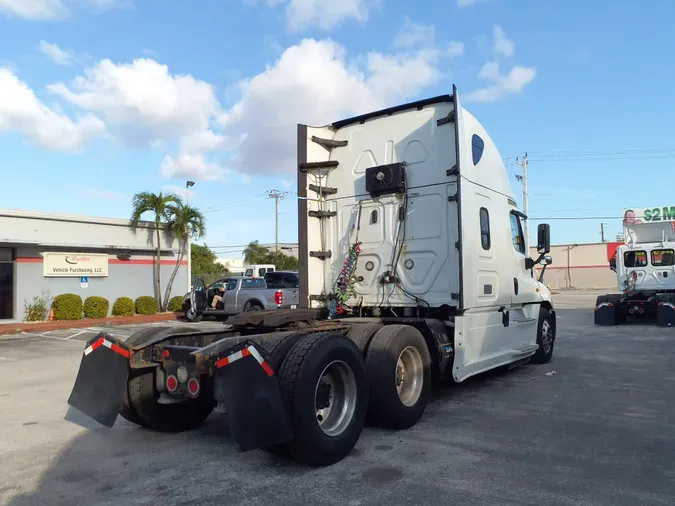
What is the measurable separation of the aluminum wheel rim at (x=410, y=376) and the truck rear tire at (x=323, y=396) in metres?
0.88

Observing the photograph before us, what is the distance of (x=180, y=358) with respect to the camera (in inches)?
197

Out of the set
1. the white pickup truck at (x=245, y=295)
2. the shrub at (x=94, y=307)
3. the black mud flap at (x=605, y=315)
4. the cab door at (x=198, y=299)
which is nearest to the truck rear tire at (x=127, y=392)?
the white pickup truck at (x=245, y=295)

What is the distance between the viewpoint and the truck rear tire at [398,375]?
5496mm

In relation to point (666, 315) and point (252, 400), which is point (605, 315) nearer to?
point (666, 315)

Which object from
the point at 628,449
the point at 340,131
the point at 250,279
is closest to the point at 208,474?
the point at 628,449

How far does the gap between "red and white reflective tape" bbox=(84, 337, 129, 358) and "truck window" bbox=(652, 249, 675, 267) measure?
17895 mm

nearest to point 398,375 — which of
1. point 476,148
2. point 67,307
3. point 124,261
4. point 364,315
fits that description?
point 364,315

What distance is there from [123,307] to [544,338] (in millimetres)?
17006

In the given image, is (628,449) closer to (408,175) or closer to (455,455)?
(455,455)

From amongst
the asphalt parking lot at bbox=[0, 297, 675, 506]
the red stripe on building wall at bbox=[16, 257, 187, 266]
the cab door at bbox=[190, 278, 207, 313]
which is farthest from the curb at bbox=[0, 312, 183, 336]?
the asphalt parking lot at bbox=[0, 297, 675, 506]

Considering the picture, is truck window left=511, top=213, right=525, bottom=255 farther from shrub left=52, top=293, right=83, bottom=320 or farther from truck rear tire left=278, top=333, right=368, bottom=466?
shrub left=52, top=293, right=83, bottom=320

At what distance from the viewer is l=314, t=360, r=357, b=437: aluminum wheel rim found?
15.7 feet

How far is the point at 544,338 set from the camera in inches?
385

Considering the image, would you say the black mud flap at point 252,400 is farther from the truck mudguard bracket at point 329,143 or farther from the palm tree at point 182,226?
the palm tree at point 182,226
